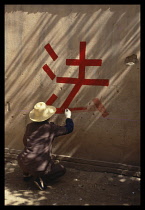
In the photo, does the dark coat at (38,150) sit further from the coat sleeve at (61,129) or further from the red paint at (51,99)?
the red paint at (51,99)

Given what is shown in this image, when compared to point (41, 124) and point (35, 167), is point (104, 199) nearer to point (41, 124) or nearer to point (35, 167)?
point (35, 167)

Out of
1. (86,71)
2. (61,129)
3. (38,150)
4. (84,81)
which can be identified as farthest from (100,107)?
(38,150)

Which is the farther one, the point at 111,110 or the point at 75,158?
the point at 75,158

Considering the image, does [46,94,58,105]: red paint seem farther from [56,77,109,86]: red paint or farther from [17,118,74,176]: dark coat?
[17,118,74,176]: dark coat

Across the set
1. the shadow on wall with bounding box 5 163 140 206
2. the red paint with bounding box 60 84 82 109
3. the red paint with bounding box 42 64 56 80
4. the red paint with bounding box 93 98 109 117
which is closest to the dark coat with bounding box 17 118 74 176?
the shadow on wall with bounding box 5 163 140 206

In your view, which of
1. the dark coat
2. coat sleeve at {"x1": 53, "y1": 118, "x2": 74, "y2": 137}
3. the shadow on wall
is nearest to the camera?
the shadow on wall

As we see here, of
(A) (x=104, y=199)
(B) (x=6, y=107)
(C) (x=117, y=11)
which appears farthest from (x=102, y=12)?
(A) (x=104, y=199)

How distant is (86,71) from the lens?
4602 mm

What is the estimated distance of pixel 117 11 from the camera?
4246mm

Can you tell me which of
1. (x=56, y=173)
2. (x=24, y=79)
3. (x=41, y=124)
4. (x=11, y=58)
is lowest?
(x=56, y=173)

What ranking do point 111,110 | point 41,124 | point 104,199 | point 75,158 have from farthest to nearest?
point 75,158, point 111,110, point 41,124, point 104,199

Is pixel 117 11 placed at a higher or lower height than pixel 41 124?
higher

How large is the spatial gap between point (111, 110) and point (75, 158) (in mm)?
1139

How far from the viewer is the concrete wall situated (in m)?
4.34
